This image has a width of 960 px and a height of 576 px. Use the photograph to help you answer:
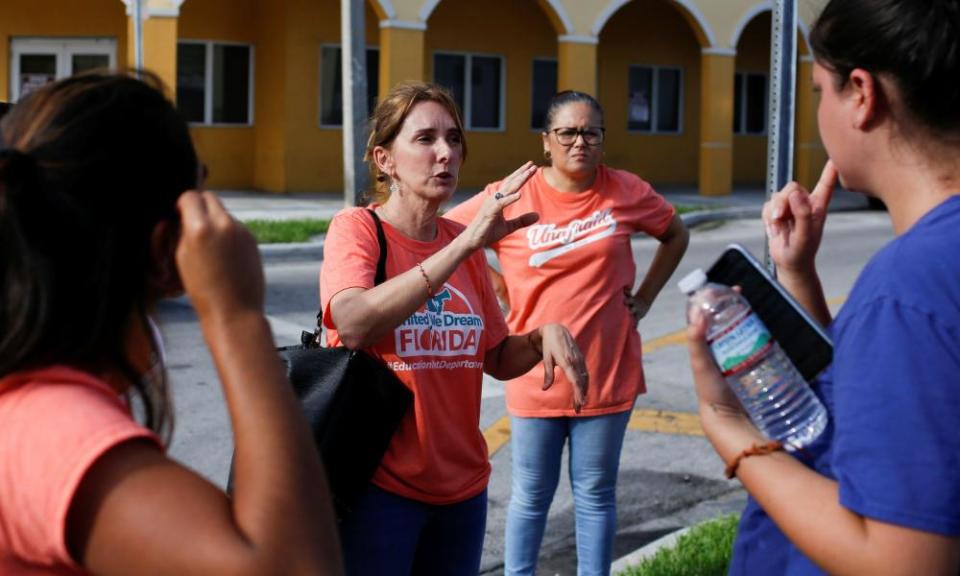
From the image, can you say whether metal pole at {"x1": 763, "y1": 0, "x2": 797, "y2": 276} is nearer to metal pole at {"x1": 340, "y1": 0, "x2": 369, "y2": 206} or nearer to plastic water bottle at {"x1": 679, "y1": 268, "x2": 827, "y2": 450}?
plastic water bottle at {"x1": 679, "y1": 268, "x2": 827, "y2": 450}

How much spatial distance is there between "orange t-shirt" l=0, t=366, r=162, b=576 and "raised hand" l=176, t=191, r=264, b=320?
17 cm

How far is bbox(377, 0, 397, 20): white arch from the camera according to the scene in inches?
837

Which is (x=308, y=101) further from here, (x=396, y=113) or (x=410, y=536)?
(x=410, y=536)

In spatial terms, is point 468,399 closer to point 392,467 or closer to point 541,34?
point 392,467

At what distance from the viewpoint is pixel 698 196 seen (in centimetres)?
2520

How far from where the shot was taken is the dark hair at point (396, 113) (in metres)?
3.88

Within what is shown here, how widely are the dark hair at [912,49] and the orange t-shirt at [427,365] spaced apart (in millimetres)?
1675

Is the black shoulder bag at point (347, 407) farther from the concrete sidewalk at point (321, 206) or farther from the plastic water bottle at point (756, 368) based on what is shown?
the concrete sidewalk at point (321, 206)

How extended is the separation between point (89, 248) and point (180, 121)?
226mm

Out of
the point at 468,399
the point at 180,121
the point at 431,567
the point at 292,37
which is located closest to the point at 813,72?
the point at 180,121

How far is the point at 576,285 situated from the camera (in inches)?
197

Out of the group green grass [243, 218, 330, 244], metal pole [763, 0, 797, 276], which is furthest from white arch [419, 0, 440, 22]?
metal pole [763, 0, 797, 276]

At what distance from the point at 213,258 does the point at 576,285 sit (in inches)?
138

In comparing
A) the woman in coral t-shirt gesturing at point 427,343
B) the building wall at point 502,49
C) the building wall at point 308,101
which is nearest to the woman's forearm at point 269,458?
the woman in coral t-shirt gesturing at point 427,343
